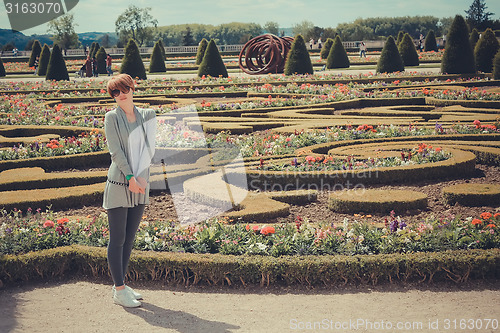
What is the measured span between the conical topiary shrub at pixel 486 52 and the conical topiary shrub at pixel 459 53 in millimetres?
Answer: 1978

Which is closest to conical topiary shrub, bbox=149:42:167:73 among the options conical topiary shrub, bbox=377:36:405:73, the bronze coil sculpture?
the bronze coil sculpture

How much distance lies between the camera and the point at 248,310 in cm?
488

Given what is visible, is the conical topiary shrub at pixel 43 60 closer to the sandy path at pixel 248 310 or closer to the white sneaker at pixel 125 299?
the sandy path at pixel 248 310

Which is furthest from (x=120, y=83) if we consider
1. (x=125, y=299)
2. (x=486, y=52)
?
(x=486, y=52)

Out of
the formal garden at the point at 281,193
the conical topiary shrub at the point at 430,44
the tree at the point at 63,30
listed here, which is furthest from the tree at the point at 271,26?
the formal garden at the point at 281,193

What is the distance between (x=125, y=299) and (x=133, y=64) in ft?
69.6

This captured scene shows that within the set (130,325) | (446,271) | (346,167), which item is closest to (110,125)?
(130,325)

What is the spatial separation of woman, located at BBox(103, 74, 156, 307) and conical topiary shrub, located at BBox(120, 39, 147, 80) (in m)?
20.7

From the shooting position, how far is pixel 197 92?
1919 cm

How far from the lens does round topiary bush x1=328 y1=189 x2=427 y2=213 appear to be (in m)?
7.16

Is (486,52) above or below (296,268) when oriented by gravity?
above

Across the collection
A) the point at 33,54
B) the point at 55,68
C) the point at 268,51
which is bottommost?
the point at 55,68

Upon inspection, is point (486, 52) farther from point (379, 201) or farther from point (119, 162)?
point (119, 162)

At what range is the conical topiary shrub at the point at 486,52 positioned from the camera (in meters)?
24.2
